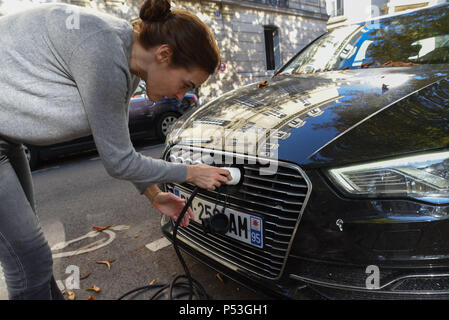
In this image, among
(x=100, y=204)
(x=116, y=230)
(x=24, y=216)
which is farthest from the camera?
(x=100, y=204)

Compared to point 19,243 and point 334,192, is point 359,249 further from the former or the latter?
point 19,243

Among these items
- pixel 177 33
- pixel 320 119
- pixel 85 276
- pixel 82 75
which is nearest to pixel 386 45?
pixel 320 119

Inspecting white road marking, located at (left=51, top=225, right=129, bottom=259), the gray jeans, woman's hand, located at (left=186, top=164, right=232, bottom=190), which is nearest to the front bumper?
woman's hand, located at (left=186, top=164, right=232, bottom=190)

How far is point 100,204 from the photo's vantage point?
3.48m

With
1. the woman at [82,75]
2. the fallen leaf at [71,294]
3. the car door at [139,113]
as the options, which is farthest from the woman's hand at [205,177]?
the car door at [139,113]

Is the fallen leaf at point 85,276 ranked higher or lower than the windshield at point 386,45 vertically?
lower

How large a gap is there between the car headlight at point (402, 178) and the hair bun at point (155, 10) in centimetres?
87

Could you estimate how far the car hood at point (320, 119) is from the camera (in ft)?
4.14

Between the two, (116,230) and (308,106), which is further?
(116,230)

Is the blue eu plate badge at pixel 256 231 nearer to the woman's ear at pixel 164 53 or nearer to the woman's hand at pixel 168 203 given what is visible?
the woman's hand at pixel 168 203

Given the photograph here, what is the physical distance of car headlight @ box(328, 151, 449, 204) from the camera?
1.16m

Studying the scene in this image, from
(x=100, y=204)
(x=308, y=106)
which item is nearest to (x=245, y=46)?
(x=100, y=204)
